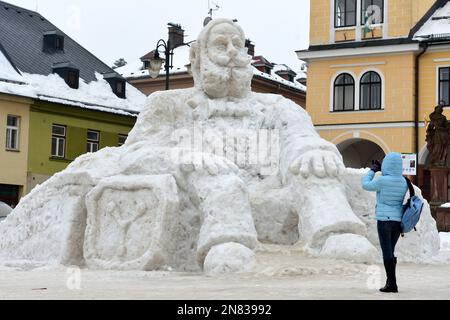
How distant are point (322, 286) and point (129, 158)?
3.48m

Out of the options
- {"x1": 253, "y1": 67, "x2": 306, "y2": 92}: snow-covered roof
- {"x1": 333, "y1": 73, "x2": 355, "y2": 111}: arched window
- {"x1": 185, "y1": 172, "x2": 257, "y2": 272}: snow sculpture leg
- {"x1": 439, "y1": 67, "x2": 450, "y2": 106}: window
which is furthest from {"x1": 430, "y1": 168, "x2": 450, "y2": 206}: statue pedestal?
{"x1": 253, "y1": 67, "x2": 306, "y2": 92}: snow-covered roof

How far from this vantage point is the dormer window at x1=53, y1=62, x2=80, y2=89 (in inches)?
1484

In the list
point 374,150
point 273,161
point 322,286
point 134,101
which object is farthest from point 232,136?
point 134,101

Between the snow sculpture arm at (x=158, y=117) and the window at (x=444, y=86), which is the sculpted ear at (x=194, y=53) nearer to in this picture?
the snow sculpture arm at (x=158, y=117)

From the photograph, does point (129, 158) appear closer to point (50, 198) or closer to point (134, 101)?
point (50, 198)

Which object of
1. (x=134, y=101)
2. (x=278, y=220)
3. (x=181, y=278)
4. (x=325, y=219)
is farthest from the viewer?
(x=134, y=101)

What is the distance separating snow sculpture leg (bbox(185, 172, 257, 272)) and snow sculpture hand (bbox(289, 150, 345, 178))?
0.72 m

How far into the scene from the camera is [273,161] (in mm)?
10820

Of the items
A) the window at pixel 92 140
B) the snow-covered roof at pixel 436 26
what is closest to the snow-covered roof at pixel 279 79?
the window at pixel 92 140

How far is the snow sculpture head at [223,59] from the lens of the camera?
1073 centimetres

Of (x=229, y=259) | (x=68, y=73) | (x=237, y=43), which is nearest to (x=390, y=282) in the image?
(x=229, y=259)

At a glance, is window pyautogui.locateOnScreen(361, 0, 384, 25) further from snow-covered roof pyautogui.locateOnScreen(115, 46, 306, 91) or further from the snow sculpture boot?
the snow sculpture boot

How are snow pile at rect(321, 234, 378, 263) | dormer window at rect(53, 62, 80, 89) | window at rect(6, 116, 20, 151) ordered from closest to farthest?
snow pile at rect(321, 234, 378, 263)
window at rect(6, 116, 20, 151)
dormer window at rect(53, 62, 80, 89)

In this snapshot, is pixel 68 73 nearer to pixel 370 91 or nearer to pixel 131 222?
pixel 370 91
